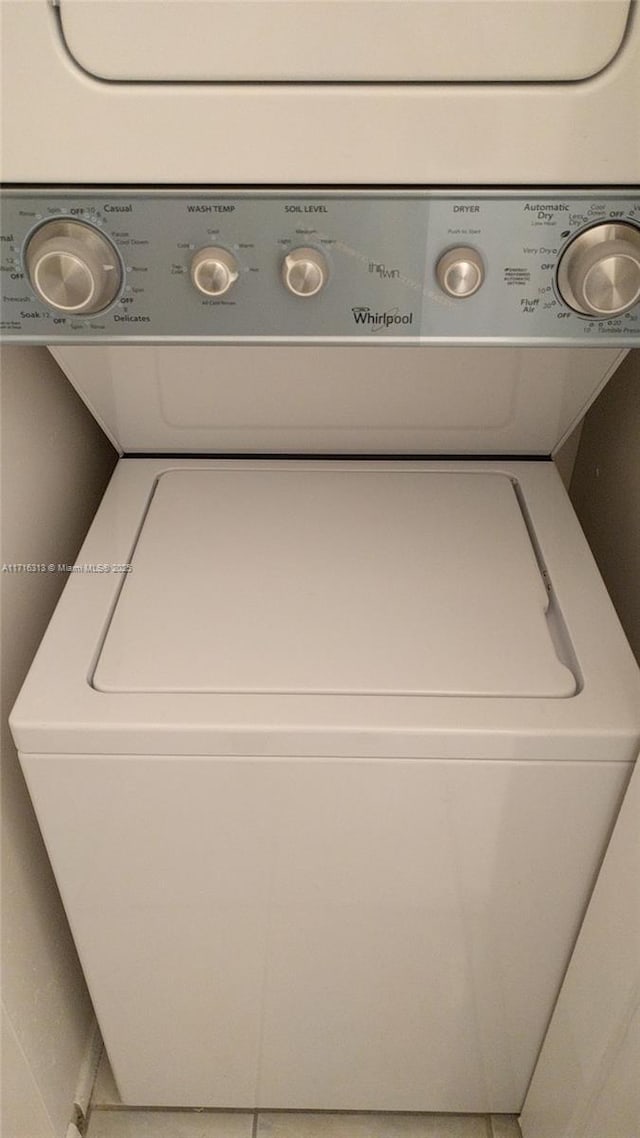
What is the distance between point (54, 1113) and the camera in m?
1.11

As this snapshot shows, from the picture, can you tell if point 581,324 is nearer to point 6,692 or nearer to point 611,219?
point 611,219

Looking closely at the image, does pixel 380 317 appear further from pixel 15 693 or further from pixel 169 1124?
pixel 169 1124

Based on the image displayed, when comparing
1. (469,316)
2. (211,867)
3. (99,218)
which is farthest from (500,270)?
(211,867)

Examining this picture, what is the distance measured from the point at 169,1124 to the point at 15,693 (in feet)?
2.31

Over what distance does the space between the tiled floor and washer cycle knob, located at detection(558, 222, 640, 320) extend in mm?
1120

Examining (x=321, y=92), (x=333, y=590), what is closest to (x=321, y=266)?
(x=321, y=92)

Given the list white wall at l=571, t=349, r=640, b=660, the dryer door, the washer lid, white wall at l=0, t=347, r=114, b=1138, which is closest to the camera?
the dryer door

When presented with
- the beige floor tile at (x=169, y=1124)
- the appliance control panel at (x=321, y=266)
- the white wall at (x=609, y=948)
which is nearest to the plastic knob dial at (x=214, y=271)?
the appliance control panel at (x=321, y=266)

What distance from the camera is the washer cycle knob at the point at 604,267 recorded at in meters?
0.65

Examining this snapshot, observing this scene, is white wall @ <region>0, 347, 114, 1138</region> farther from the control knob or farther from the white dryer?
the control knob

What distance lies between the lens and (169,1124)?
1.23 metres

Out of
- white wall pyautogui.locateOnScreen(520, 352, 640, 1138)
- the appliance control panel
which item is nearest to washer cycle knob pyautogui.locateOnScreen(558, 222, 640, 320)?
the appliance control panel

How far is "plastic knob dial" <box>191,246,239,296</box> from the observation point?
26.5 inches

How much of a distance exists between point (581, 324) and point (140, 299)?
13.8 inches
